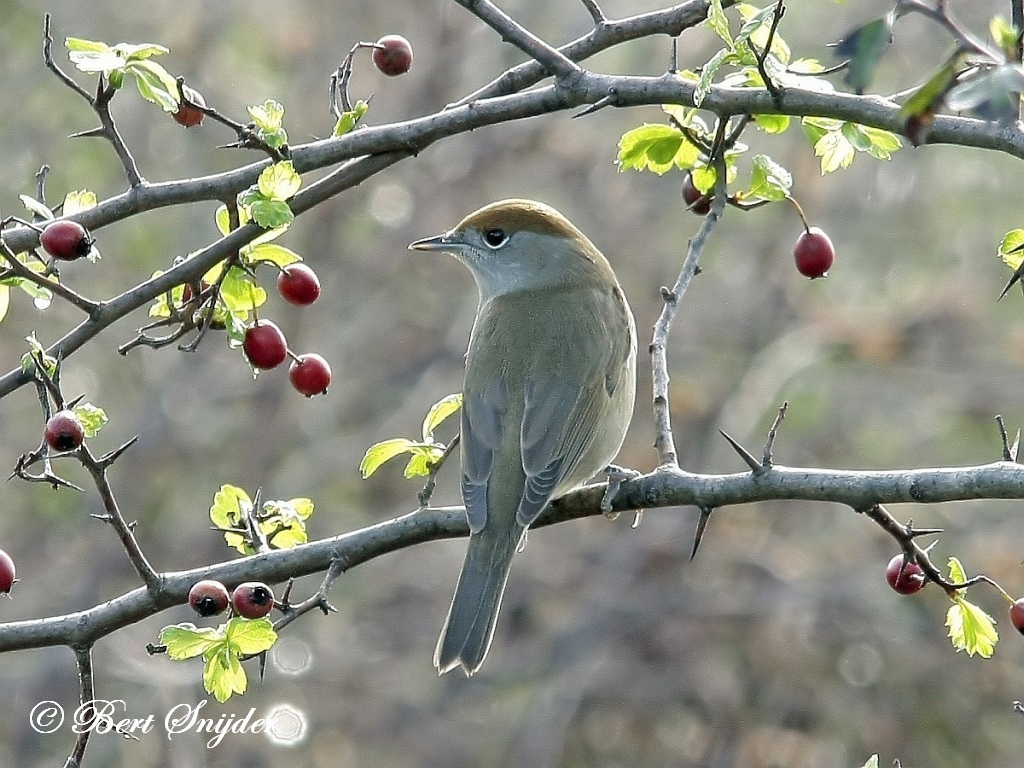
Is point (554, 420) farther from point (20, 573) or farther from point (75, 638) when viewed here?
point (20, 573)

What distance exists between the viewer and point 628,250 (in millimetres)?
9242

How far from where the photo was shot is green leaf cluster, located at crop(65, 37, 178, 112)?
10.1 ft

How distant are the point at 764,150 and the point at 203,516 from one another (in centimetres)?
484

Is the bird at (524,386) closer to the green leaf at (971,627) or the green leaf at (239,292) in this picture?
the green leaf at (239,292)

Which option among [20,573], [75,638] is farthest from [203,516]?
[75,638]

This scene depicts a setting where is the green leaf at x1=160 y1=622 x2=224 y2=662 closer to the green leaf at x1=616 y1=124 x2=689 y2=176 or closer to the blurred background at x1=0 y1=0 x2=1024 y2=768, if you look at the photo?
the green leaf at x1=616 y1=124 x2=689 y2=176

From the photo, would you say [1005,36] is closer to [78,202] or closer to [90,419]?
[90,419]

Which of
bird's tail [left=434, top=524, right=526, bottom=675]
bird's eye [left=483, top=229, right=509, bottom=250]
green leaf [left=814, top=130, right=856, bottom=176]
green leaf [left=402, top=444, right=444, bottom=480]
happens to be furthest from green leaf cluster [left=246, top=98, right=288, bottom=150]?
bird's eye [left=483, top=229, right=509, bottom=250]

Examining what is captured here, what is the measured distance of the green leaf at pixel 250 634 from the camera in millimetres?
3066

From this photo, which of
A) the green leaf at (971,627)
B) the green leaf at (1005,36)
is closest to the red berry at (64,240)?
the green leaf at (1005,36)

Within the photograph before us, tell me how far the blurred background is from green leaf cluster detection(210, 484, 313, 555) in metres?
4.80

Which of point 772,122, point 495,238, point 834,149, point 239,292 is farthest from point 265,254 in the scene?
point 495,238

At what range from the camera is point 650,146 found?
3713 millimetres

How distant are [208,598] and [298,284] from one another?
3.24 ft
